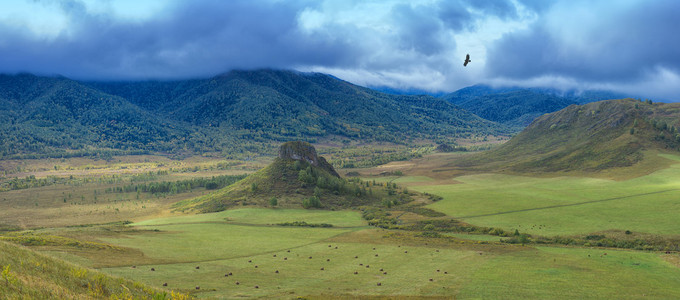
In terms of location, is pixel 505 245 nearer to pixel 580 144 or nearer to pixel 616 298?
pixel 616 298

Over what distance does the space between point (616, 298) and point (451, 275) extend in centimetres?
1493

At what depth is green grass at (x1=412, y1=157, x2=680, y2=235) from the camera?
77594 mm

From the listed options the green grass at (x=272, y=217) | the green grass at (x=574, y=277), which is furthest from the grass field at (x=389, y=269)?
the green grass at (x=272, y=217)

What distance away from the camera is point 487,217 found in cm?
9444

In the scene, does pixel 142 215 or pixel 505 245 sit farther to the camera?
pixel 142 215

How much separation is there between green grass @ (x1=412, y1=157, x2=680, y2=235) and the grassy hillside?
71.3m

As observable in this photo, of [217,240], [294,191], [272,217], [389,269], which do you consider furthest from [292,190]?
[389,269]

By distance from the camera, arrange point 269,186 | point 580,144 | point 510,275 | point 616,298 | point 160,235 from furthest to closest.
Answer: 1. point 580,144
2. point 269,186
3. point 160,235
4. point 510,275
5. point 616,298

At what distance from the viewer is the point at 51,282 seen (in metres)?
21.9

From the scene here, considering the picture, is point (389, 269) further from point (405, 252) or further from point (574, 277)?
point (574, 277)

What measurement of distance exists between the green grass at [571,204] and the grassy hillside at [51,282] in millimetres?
71253

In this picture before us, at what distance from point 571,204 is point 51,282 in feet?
358

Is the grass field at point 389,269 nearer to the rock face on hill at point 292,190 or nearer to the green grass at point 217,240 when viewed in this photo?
the green grass at point 217,240

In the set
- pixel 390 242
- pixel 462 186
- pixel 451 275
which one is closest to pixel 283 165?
pixel 462 186
